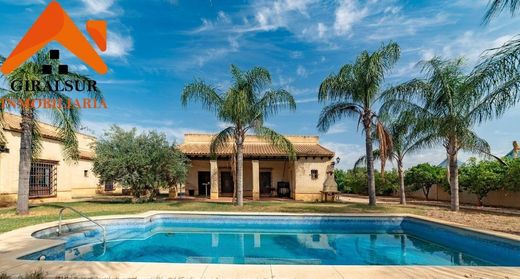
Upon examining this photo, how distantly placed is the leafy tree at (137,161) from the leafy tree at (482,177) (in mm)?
16911

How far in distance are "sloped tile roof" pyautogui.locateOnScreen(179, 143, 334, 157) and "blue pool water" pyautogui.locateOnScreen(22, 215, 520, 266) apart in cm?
807

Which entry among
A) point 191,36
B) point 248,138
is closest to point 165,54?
point 191,36

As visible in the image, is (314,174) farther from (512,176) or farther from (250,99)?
(512,176)

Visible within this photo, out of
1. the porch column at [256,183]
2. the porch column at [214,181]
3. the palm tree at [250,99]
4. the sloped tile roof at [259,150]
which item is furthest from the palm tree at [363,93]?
the porch column at [214,181]

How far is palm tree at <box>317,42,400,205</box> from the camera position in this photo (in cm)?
1456

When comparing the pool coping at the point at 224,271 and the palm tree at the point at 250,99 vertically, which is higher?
the palm tree at the point at 250,99

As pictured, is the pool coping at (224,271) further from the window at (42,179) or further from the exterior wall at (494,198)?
the window at (42,179)

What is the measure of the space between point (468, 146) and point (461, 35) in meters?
5.19

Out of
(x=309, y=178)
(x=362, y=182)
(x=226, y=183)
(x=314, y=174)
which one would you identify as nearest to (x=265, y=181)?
(x=226, y=183)

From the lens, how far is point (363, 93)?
15141 mm

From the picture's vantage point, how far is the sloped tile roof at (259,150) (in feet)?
68.5

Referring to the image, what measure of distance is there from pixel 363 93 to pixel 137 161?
12820 millimetres

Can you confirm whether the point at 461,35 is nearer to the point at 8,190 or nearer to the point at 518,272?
the point at 518,272

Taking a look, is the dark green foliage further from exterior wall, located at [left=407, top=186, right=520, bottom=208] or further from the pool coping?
the pool coping
